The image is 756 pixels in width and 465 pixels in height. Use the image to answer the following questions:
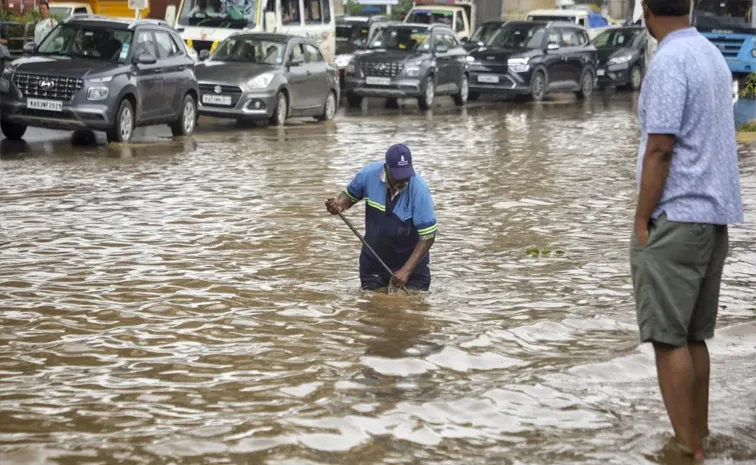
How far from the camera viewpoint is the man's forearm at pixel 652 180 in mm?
5574

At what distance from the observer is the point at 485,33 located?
36031mm

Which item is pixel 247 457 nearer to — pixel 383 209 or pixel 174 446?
pixel 174 446

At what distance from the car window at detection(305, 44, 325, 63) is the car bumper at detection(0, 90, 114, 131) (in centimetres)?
699

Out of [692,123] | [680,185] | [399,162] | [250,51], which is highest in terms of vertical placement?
[692,123]

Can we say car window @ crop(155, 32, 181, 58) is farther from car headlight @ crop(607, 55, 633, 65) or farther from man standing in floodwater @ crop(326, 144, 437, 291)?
car headlight @ crop(607, 55, 633, 65)

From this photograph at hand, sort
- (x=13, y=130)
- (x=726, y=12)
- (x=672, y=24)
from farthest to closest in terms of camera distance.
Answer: (x=726, y=12) → (x=13, y=130) → (x=672, y=24)

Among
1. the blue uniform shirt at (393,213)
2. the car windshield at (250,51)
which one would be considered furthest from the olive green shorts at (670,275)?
the car windshield at (250,51)

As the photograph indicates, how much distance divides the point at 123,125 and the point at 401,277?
11.8m

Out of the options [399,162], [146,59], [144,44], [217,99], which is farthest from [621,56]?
[399,162]

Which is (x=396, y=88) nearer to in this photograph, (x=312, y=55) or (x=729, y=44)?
(x=312, y=55)

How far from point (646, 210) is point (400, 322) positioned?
340 cm

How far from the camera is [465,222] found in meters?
13.3

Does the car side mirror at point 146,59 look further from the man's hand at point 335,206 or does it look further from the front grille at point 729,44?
the front grille at point 729,44

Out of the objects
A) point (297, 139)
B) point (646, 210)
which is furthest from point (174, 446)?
point (297, 139)
